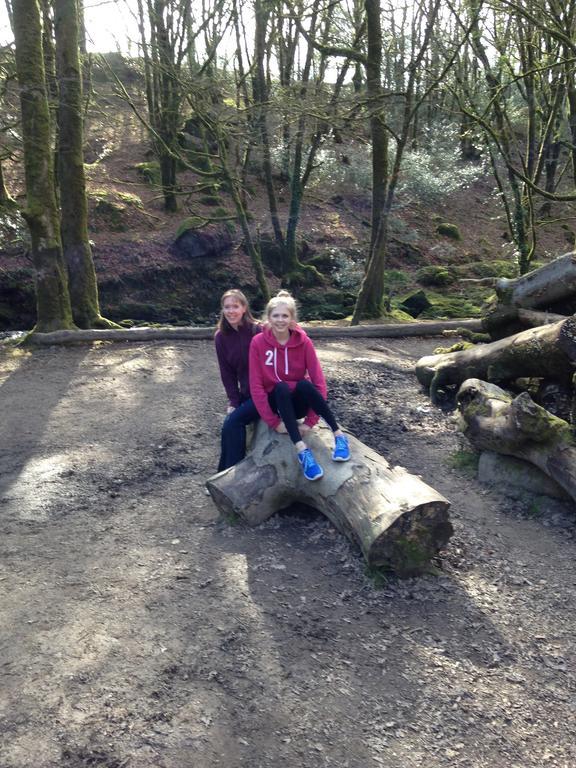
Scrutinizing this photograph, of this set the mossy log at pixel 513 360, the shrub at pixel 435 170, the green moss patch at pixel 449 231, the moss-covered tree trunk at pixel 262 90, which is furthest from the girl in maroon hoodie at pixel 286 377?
the green moss patch at pixel 449 231

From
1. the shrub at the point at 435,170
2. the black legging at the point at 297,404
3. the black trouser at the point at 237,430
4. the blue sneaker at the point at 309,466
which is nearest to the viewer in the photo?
the blue sneaker at the point at 309,466

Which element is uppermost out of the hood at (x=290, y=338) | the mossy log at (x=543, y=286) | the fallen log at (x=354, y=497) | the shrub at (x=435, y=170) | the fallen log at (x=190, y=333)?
the shrub at (x=435, y=170)

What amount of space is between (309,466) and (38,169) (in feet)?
26.5

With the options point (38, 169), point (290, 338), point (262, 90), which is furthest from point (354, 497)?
point (262, 90)

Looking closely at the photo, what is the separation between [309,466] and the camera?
462 centimetres

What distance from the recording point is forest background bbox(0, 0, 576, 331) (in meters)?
11.3

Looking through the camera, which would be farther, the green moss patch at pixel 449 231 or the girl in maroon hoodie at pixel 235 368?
the green moss patch at pixel 449 231

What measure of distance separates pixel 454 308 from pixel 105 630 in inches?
537

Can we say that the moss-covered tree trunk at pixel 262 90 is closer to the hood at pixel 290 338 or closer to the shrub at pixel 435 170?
the shrub at pixel 435 170

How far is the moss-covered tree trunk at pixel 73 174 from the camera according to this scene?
444 inches

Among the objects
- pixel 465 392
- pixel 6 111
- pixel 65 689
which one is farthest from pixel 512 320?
pixel 6 111

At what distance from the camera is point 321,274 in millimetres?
18812

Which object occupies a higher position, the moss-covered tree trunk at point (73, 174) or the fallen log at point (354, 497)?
the moss-covered tree trunk at point (73, 174)

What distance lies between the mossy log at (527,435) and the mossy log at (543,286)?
5.52 ft
